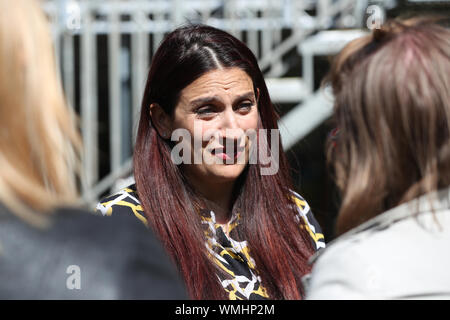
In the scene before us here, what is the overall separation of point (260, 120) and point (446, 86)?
42.7 inches

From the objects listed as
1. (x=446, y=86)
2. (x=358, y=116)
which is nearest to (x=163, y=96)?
(x=358, y=116)

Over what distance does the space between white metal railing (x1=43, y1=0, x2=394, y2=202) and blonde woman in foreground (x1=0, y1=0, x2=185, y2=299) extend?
3382 millimetres

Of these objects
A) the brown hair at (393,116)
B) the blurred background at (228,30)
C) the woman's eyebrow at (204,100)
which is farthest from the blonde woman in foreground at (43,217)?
the blurred background at (228,30)

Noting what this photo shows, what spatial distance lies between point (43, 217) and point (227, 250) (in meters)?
1.10

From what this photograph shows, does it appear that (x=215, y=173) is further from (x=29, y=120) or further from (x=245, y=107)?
(x=29, y=120)

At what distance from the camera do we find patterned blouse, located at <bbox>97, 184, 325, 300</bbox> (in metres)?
2.03

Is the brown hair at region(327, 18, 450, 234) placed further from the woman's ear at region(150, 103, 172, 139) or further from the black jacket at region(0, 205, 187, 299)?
the woman's ear at region(150, 103, 172, 139)

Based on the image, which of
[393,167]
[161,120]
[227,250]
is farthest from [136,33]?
[393,167]

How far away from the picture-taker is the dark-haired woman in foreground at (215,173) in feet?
6.97

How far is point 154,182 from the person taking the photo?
2191mm

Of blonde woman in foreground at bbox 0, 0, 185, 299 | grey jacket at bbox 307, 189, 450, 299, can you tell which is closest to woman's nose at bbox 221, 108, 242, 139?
grey jacket at bbox 307, 189, 450, 299

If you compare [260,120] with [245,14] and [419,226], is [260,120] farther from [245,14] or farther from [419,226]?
[245,14]

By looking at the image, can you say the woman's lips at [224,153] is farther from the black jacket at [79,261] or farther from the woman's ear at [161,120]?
the black jacket at [79,261]

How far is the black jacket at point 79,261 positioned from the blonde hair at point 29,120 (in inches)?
1.4
